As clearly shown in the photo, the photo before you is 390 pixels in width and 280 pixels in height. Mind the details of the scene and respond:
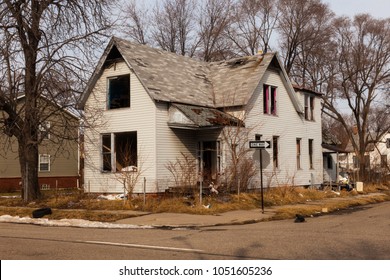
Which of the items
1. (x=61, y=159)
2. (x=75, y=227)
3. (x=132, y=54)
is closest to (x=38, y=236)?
(x=75, y=227)

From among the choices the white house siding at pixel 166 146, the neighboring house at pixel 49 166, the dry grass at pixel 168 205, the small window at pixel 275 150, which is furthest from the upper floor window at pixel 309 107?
the neighboring house at pixel 49 166

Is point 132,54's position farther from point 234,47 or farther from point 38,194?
point 234,47

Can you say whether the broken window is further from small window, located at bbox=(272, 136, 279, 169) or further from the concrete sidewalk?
A: small window, located at bbox=(272, 136, 279, 169)

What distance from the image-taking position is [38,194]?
22.6 m

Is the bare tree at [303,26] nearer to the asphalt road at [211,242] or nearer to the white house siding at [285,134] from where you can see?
the white house siding at [285,134]

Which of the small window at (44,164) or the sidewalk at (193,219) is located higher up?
the small window at (44,164)

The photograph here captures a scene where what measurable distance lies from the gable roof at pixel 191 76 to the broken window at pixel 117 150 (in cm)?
220

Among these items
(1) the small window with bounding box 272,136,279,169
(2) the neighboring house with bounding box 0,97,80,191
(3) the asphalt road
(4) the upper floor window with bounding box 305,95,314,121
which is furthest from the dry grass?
(2) the neighboring house with bounding box 0,97,80,191

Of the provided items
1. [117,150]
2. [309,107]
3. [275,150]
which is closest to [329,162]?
[309,107]

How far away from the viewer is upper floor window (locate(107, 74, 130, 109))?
958 inches

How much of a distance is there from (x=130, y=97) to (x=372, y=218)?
12.1 meters

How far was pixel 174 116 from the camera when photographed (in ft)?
75.2

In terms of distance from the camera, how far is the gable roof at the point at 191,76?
2348 cm

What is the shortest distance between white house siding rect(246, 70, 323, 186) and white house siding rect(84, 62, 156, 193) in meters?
5.05
